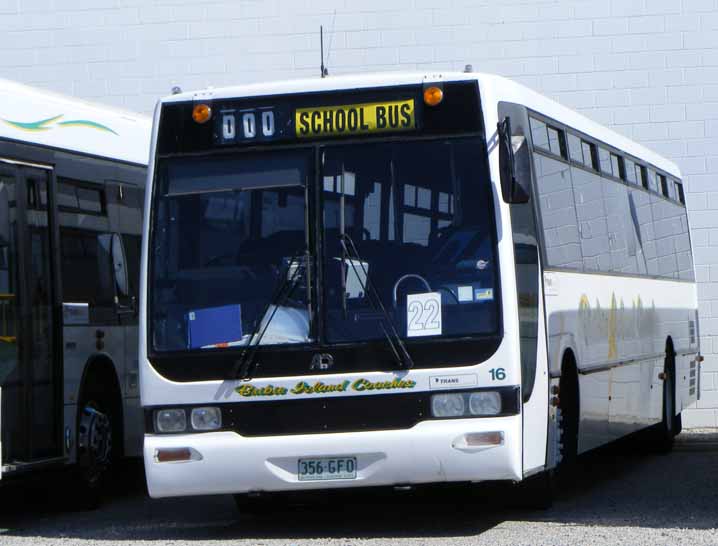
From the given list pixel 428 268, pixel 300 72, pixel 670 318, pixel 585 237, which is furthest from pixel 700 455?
pixel 428 268

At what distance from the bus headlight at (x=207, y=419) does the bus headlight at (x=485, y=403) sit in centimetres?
148

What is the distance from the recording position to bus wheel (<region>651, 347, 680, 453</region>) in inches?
647

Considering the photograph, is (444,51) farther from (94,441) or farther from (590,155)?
(94,441)

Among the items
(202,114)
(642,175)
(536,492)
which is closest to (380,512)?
(536,492)

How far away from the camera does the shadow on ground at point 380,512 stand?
416 inches

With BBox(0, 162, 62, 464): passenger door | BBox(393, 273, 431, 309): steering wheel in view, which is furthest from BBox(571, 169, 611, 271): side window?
BBox(0, 162, 62, 464): passenger door

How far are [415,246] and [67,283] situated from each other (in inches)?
132

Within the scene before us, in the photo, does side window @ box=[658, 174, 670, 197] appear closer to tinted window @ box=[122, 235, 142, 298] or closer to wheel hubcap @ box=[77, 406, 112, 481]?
tinted window @ box=[122, 235, 142, 298]

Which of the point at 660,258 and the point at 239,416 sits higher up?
the point at 660,258

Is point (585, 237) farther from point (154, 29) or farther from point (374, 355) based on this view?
point (154, 29)

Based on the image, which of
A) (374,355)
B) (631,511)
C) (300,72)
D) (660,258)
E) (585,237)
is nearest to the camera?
(374,355)

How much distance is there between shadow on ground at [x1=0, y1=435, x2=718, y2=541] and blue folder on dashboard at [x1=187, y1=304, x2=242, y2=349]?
124 centimetres

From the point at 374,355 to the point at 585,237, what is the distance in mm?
3347

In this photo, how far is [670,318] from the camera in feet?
54.3
